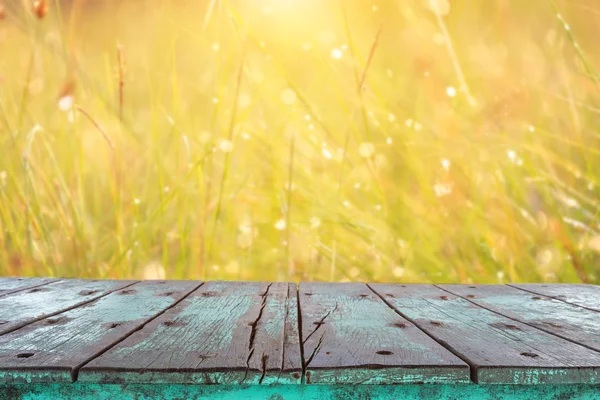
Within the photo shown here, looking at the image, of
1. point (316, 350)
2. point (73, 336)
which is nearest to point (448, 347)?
point (316, 350)

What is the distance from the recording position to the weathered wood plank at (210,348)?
2.48 feet

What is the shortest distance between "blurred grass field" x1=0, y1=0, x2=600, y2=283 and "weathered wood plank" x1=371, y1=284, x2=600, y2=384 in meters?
0.98

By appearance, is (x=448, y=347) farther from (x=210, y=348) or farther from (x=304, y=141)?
(x=304, y=141)

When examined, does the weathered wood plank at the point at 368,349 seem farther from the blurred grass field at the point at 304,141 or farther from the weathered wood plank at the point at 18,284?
the blurred grass field at the point at 304,141

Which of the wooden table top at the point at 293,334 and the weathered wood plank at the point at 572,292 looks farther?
the weathered wood plank at the point at 572,292

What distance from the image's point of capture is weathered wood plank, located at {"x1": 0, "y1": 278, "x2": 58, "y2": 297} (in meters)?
1.39

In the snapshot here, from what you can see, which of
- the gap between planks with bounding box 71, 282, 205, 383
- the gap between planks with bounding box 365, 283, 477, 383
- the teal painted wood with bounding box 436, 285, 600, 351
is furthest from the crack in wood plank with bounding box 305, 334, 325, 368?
the teal painted wood with bounding box 436, 285, 600, 351

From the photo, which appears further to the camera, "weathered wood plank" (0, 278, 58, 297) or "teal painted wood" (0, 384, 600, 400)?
"weathered wood plank" (0, 278, 58, 297)

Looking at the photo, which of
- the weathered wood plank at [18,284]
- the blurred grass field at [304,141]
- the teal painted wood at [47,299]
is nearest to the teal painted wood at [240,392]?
the teal painted wood at [47,299]

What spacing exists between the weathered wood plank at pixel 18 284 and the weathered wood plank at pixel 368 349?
722mm

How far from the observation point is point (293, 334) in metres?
0.95

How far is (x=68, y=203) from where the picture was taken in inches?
86.5

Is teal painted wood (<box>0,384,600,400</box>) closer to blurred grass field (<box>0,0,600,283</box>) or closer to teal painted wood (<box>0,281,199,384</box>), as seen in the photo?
teal painted wood (<box>0,281,199,384</box>)

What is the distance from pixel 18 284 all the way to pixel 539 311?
1249mm
